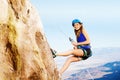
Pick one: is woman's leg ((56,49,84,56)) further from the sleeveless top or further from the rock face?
the rock face

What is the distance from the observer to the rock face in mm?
13039

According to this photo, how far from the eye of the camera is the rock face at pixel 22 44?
1304 centimetres

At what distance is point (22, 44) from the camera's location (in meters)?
13.6

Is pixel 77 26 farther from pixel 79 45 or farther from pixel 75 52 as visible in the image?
pixel 75 52

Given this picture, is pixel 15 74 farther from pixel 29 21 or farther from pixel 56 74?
pixel 56 74

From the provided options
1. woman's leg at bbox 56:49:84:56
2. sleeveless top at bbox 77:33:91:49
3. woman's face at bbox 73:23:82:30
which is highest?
woman's face at bbox 73:23:82:30

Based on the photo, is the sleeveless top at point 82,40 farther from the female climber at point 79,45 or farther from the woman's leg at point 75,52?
the woman's leg at point 75,52

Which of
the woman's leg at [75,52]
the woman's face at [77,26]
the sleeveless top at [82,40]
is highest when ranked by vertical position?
the woman's face at [77,26]

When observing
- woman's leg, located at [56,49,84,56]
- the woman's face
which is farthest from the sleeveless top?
the woman's face

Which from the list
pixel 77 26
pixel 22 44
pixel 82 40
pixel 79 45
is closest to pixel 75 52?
pixel 79 45

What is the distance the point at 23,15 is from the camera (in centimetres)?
1453

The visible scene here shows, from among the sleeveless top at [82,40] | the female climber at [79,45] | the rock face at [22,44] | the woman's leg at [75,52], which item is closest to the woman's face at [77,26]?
the female climber at [79,45]

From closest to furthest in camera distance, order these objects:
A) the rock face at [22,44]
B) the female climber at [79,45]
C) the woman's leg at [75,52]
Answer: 1. the rock face at [22,44]
2. the woman's leg at [75,52]
3. the female climber at [79,45]

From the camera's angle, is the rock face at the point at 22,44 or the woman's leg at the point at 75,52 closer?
the rock face at the point at 22,44
